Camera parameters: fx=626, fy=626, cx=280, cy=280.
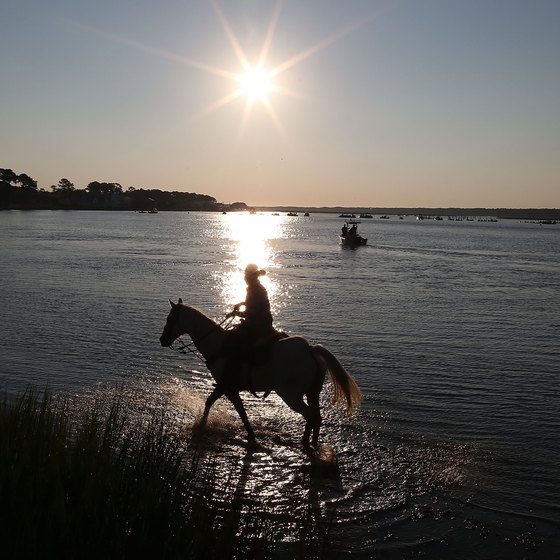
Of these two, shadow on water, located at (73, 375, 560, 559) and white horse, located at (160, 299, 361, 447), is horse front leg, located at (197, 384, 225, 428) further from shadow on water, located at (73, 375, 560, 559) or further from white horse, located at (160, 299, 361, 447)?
shadow on water, located at (73, 375, 560, 559)

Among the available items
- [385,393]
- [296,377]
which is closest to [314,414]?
[296,377]

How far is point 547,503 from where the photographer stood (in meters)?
7.85

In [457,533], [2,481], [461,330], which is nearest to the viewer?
[2,481]

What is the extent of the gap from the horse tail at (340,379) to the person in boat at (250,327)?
36.9 inches

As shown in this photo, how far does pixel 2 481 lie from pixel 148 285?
88.2 feet

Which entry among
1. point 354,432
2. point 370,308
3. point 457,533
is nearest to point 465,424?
point 354,432

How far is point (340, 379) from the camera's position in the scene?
8.96 metres

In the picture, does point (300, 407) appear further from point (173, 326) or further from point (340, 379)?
point (173, 326)

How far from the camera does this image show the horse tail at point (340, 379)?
8.95 meters

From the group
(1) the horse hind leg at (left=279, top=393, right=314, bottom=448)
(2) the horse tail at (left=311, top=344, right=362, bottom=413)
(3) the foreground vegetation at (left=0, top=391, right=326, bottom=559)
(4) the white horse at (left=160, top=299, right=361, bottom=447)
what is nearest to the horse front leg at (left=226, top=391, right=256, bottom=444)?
(4) the white horse at (left=160, top=299, right=361, bottom=447)

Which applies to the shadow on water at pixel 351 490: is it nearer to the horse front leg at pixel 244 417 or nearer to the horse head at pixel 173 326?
the horse front leg at pixel 244 417

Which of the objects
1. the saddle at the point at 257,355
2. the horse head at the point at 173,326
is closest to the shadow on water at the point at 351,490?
the saddle at the point at 257,355

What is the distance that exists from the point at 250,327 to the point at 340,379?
1.58 metres

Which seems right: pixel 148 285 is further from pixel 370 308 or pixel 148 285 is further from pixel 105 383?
pixel 105 383
